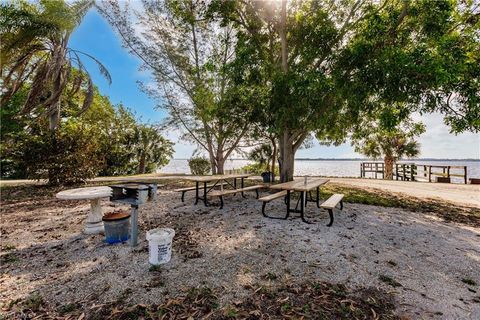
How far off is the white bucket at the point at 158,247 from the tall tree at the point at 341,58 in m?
5.21

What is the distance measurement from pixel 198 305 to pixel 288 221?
121 inches

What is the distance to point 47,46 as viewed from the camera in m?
9.96

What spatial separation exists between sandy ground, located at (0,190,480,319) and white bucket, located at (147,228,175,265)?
0.44ft

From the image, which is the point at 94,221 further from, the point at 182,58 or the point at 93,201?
the point at 182,58

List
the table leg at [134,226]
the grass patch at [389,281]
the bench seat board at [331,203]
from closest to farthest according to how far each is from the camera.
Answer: the grass patch at [389,281]
the table leg at [134,226]
the bench seat board at [331,203]

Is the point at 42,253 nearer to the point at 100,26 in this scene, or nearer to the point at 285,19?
the point at 285,19

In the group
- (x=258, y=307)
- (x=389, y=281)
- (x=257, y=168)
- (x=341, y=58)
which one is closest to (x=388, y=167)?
(x=257, y=168)

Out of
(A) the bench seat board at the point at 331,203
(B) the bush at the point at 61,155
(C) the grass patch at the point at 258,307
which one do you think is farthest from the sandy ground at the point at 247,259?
(B) the bush at the point at 61,155

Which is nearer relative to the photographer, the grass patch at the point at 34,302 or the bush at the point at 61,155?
the grass patch at the point at 34,302

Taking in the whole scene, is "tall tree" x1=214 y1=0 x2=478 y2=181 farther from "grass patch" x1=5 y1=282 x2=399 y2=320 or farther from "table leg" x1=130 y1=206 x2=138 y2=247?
"table leg" x1=130 y1=206 x2=138 y2=247

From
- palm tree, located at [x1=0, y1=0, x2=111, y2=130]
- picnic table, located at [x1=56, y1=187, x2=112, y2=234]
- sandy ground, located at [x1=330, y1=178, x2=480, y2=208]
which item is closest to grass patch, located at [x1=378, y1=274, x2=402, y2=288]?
picnic table, located at [x1=56, y1=187, x2=112, y2=234]

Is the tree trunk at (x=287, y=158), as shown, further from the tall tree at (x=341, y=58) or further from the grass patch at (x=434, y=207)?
the grass patch at (x=434, y=207)

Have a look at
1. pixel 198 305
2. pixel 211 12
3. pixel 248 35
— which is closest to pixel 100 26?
pixel 211 12

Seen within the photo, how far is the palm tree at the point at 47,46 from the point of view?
8.68 meters
